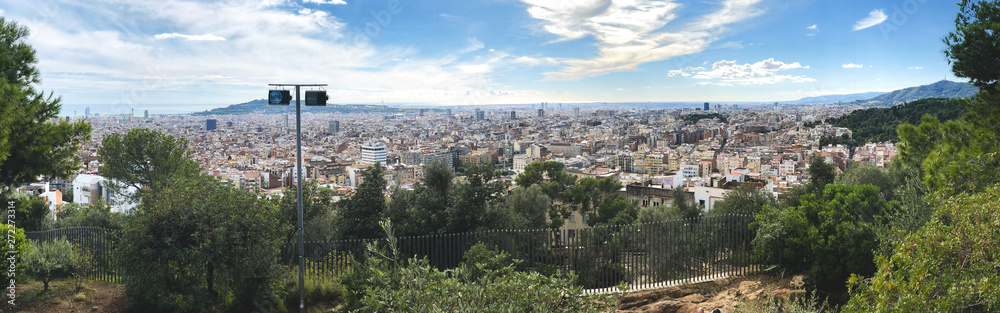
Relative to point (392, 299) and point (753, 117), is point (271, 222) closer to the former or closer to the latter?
point (392, 299)

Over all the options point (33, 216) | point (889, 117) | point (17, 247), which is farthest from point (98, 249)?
point (889, 117)

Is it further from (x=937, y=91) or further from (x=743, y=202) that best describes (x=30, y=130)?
(x=937, y=91)

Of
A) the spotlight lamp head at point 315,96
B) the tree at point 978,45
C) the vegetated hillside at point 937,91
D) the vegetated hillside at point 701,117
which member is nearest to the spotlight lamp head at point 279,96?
the spotlight lamp head at point 315,96

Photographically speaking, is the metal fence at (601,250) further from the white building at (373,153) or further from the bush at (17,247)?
the white building at (373,153)

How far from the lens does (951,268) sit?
2.97m

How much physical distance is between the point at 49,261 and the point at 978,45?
11.4 meters

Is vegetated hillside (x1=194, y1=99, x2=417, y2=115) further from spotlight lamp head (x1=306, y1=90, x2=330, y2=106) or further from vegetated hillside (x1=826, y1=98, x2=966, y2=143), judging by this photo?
vegetated hillside (x1=826, y1=98, x2=966, y2=143)

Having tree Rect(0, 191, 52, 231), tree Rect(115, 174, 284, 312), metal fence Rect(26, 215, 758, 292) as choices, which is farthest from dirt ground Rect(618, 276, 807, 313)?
tree Rect(0, 191, 52, 231)

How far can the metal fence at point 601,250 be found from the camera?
6.90 metres

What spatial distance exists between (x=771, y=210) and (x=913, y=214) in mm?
1703

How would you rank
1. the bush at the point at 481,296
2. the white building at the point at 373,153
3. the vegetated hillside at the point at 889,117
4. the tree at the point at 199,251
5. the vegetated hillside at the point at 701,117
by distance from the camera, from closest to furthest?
the bush at the point at 481,296 < the tree at the point at 199,251 < the vegetated hillside at the point at 889,117 < the white building at the point at 373,153 < the vegetated hillside at the point at 701,117

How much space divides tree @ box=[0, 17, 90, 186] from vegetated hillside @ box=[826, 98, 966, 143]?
36811 mm

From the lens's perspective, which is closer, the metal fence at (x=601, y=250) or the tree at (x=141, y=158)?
the metal fence at (x=601, y=250)

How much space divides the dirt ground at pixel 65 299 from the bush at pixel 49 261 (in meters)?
0.15
